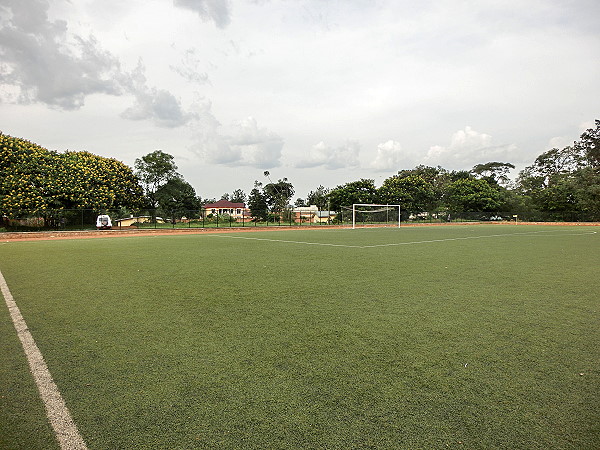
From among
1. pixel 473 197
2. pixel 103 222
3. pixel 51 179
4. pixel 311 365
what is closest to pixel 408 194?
pixel 473 197

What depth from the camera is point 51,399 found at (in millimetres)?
2424

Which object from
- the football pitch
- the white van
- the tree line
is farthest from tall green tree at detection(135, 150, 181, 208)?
the football pitch

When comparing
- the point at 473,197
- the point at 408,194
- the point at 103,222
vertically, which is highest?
the point at 408,194

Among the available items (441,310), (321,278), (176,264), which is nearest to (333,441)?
(441,310)

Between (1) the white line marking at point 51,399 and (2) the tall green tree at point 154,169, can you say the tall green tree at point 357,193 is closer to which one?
(2) the tall green tree at point 154,169

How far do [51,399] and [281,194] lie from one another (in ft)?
258

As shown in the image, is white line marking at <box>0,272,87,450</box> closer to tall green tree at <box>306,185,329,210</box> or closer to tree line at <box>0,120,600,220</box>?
tree line at <box>0,120,600,220</box>

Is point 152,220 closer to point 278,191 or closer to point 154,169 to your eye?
point 154,169

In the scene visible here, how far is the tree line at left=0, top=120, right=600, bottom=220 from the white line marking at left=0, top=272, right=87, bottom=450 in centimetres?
2513

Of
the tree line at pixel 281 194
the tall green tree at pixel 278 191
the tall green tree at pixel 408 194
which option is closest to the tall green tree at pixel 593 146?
the tree line at pixel 281 194

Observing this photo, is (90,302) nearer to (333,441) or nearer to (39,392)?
(39,392)

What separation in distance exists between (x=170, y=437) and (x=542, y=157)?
232ft

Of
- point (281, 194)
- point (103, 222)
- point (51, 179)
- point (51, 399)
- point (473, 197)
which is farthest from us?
point (281, 194)

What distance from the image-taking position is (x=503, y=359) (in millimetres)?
3033
